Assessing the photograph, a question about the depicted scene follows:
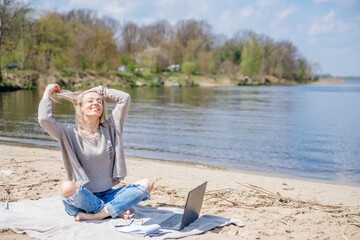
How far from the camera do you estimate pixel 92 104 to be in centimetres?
518

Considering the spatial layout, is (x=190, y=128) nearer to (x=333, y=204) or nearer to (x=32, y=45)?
(x=333, y=204)

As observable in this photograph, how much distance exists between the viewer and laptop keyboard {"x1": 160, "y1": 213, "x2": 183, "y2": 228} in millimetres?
5145

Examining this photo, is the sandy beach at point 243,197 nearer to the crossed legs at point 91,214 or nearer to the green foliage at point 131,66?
the crossed legs at point 91,214

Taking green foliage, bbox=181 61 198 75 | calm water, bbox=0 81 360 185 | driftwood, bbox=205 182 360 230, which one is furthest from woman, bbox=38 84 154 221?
green foliage, bbox=181 61 198 75

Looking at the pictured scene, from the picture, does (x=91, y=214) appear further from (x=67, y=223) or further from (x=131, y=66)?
(x=131, y=66)

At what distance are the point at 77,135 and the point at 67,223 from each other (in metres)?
1.05

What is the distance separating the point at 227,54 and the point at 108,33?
42.6 metres

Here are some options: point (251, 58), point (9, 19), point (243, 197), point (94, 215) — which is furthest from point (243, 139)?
point (251, 58)

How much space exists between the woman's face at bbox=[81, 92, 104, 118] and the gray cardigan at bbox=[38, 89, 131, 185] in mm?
185

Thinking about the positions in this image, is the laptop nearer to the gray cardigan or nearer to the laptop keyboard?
the laptop keyboard

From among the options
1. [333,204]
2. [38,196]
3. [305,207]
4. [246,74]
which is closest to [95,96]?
[38,196]

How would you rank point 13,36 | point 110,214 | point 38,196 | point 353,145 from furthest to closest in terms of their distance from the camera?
1. point 13,36
2. point 353,145
3. point 38,196
4. point 110,214

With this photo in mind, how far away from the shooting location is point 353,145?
15508mm

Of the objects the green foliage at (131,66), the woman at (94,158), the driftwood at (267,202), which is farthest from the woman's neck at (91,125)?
the green foliage at (131,66)
